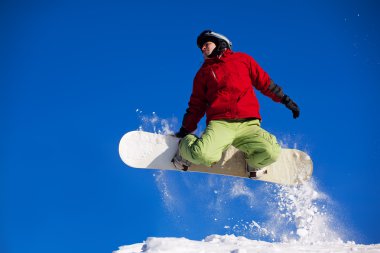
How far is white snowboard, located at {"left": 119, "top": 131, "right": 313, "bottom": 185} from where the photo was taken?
426cm

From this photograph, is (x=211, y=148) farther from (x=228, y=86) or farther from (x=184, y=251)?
(x=184, y=251)

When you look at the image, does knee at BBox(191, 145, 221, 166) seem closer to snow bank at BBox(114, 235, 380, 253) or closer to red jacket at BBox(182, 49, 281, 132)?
red jacket at BBox(182, 49, 281, 132)

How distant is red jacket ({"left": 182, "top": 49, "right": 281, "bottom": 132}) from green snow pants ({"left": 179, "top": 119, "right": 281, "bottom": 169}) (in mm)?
124

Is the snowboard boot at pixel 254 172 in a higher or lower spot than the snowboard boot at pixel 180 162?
lower

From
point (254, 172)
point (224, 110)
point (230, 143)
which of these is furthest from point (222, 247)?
point (224, 110)

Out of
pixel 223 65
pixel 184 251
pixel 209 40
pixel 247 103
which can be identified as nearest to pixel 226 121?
pixel 247 103

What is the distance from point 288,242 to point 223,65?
3.00 m

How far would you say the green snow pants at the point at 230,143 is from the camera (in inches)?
140

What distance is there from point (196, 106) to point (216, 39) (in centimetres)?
85

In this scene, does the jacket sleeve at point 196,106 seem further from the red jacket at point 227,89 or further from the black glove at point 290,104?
the black glove at point 290,104

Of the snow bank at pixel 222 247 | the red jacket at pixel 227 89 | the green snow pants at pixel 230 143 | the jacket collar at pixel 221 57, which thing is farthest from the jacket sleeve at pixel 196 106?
the snow bank at pixel 222 247

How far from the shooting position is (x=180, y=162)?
13.3 ft

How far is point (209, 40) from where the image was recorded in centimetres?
394

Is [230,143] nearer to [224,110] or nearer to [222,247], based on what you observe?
[224,110]
